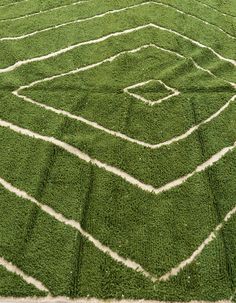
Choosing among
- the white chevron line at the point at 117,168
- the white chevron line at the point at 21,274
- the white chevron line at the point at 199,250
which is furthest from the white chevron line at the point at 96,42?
the white chevron line at the point at 21,274

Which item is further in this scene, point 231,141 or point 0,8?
point 0,8

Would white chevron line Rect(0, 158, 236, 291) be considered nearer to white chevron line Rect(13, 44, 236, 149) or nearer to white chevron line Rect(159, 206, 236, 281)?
white chevron line Rect(159, 206, 236, 281)

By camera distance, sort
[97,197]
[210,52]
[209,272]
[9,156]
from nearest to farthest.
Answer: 1. [209,272]
2. [97,197]
3. [9,156]
4. [210,52]

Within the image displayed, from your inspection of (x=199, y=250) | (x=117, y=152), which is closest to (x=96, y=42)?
(x=117, y=152)

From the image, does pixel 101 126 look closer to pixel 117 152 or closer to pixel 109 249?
pixel 117 152

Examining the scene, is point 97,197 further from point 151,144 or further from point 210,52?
point 210,52

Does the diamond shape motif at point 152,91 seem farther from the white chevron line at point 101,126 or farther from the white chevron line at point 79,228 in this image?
the white chevron line at point 79,228

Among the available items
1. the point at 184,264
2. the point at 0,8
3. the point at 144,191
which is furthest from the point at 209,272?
the point at 0,8
